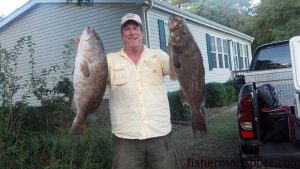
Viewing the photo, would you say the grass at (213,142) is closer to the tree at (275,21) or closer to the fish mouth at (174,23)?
the fish mouth at (174,23)

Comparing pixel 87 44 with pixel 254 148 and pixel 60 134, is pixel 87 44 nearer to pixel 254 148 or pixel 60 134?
pixel 254 148

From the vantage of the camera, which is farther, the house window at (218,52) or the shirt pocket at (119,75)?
the house window at (218,52)

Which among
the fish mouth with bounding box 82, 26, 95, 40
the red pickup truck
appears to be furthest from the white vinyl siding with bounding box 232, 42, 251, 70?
the fish mouth with bounding box 82, 26, 95, 40

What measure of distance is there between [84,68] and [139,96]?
727 mm

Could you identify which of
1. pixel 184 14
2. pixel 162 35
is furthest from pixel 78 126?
pixel 184 14

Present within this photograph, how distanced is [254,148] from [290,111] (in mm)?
712

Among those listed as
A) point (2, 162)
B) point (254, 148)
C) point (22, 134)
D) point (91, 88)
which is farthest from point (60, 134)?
point (91, 88)

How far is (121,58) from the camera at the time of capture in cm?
341

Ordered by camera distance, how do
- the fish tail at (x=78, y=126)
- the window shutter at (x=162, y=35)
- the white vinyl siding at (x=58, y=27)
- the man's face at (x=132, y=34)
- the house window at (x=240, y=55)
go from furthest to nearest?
the house window at (x=240, y=55) → the window shutter at (x=162, y=35) → the white vinyl siding at (x=58, y=27) → the man's face at (x=132, y=34) → the fish tail at (x=78, y=126)

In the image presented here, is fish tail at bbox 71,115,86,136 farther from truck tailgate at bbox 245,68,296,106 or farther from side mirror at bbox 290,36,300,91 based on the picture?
truck tailgate at bbox 245,68,296,106

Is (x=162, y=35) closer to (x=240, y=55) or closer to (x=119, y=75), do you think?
(x=119, y=75)

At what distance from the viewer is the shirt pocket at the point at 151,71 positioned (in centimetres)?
339

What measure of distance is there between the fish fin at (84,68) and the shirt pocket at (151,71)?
0.73m

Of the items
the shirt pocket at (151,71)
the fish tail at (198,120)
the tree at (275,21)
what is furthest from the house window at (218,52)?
the fish tail at (198,120)
